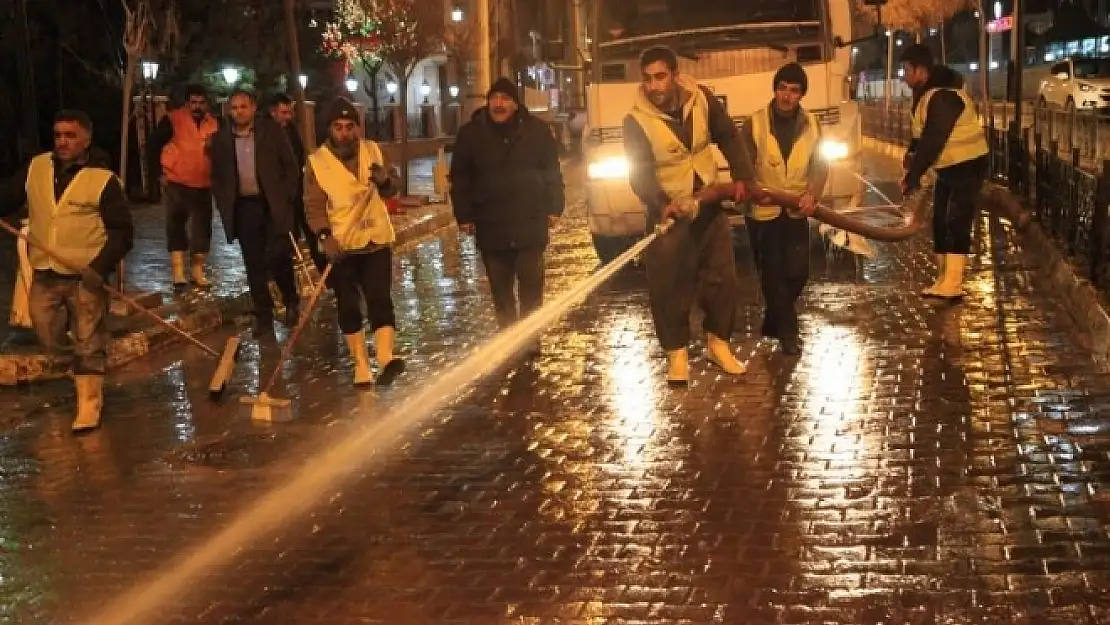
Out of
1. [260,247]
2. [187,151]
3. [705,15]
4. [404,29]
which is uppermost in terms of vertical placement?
[404,29]

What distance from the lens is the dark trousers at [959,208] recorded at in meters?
11.5

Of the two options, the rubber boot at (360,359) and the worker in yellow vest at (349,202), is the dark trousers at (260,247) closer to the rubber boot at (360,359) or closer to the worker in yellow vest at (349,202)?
the rubber boot at (360,359)

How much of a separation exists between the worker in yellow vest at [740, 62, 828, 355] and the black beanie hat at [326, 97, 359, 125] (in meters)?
2.59

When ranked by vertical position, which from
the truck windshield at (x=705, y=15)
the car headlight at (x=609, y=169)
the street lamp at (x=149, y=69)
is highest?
the street lamp at (x=149, y=69)

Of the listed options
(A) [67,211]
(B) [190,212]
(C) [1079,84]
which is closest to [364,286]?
(A) [67,211]

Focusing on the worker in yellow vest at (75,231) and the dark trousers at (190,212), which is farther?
the dark trousers at (190,212)

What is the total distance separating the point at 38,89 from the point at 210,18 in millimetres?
5018

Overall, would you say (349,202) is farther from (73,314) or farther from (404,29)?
(404,29)

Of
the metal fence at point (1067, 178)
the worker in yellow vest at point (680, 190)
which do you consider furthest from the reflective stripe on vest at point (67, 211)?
the metal fence at point (1067, 178)

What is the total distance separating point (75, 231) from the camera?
27.2 feet

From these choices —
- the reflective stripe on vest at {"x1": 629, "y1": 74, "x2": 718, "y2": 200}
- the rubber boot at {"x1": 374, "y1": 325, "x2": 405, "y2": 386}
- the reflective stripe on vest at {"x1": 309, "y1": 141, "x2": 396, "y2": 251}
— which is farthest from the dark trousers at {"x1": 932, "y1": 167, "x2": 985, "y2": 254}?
the reflective stripe on vest at {"x1": 309, "y1": 141, "x2": 396, "y2": 251}

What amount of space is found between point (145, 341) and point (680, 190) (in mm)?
4585

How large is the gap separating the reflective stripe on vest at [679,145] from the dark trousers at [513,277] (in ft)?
4.37

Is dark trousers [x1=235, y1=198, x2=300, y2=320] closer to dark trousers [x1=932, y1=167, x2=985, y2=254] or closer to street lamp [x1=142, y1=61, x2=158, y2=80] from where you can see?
dark trousers [x1=932, y1=167, x2=985, y2=254]
